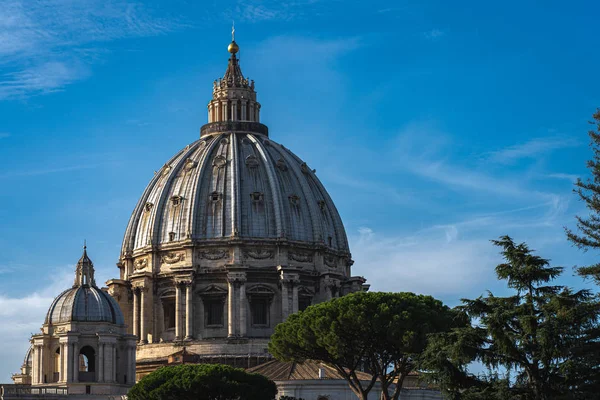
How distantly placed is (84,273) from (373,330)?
3116 cm

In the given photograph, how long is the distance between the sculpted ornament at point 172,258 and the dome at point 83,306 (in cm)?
2135

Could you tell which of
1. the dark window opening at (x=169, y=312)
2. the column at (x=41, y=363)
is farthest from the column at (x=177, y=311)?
the column at (x=41, y=363)

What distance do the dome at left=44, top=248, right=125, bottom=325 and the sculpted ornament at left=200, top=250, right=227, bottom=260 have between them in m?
21.1

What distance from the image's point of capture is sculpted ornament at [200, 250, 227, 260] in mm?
115250

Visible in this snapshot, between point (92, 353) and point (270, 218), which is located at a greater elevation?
point (270, 218)

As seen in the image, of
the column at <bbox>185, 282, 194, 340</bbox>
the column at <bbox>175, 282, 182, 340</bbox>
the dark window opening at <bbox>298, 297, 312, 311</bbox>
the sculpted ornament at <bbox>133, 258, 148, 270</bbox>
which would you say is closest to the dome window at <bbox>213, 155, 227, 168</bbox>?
the sculpted ornament at <bbox>133, 258, 148, 270</bbox>

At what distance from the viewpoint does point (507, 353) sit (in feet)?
168

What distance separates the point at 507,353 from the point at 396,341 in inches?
787

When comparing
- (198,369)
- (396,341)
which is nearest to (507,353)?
Answer: (396,341)

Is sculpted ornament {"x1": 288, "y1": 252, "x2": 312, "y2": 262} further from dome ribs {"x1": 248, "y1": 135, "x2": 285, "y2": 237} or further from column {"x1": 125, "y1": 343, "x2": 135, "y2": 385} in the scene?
column {"x1": 125, "y1": 343, "x2": 135, "y2": 385}

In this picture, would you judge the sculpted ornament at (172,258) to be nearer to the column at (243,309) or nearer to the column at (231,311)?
the column at (231,311)

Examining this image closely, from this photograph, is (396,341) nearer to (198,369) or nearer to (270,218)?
(198,369)

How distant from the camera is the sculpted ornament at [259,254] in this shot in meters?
115

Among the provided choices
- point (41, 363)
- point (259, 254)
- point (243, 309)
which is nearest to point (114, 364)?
point (41, 363)
